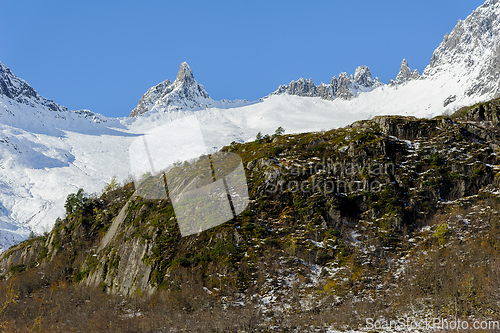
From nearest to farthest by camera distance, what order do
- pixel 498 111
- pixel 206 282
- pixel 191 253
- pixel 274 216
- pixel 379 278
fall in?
pixel 379 278
pixel 206 282
pixel 191 253
pixel 274 216
pixel 498 111

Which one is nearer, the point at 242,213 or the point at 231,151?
the point at 242,213

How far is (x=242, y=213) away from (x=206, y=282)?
8.58m

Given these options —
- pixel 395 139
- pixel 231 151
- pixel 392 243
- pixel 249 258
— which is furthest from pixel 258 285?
pixel 231 151

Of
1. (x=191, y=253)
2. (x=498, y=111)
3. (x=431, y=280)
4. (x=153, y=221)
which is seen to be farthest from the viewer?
(x=498, y=111)

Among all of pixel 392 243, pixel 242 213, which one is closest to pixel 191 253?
pixel 242 213

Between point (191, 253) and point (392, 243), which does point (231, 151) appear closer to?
point (191, 253)

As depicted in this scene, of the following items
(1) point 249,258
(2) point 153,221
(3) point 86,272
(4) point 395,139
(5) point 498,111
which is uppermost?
(5) point 498,111

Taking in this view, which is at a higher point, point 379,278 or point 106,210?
point 106,210

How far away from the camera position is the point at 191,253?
28.8 meters

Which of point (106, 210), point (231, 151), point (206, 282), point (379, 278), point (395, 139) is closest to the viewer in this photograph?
point (379, 278)

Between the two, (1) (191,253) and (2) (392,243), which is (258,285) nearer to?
(1) (191,253)

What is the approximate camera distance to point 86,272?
35094 mm

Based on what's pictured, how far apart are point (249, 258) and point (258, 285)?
2.99 metres

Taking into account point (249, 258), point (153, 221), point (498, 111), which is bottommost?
point (249, 258)
